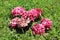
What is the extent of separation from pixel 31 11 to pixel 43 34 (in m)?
0.74

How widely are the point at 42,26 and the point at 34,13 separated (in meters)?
0.48

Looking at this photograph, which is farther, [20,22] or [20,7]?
[20,7]

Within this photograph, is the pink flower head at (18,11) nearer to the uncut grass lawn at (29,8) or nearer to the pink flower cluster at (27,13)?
the pink flower cluster at (27,13)

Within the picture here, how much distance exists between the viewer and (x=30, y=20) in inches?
262

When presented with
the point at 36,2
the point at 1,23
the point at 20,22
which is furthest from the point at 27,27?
the point at 36,2

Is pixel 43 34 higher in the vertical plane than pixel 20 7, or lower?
lower

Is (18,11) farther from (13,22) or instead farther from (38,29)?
(38,29)

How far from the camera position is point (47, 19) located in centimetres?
666

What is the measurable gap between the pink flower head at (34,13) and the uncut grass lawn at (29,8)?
302 millimetres

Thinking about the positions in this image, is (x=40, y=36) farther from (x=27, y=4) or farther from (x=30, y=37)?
(x=27, y=4)

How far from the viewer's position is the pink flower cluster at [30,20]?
6.40 meters

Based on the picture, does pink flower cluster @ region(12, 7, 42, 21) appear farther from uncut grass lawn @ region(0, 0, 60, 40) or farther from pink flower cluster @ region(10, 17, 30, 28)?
uncut grass lawn @ region(0, 0, 60, 40)

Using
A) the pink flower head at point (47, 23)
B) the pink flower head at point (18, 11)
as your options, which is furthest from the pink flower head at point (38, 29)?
the pink flower head at point (18, 11)

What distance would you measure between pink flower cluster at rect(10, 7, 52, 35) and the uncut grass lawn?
14 cm
